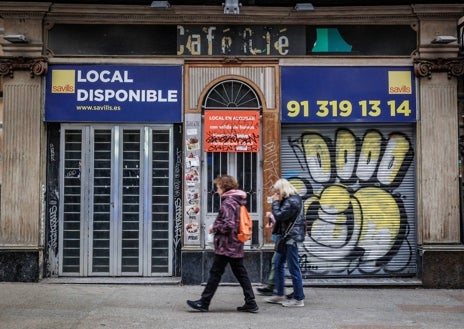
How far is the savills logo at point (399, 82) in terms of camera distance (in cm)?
998

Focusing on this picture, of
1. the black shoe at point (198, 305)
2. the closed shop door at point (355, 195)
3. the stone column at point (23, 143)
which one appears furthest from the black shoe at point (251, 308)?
the stone column at point (23, 143)

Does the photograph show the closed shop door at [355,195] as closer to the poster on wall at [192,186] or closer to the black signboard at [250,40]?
the black signboard at [250,40]

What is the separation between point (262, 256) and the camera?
383 inches

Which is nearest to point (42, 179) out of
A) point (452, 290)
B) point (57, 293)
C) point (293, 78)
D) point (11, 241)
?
point (11, 241)

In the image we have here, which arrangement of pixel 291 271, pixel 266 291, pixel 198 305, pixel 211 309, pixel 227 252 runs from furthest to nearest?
pixel 266 291 → pixel 291 271 → pixel 211 309 → pixel 198 305 → pixel 227 252

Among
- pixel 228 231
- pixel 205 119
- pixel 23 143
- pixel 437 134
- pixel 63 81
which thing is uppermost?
pixel 63 81

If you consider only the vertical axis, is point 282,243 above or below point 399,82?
below

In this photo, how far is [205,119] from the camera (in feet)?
32.3

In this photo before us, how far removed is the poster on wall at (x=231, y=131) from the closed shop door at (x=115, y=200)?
750 mm

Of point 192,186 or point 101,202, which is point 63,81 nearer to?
point 101,202

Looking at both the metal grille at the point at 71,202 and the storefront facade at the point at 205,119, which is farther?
the metal grille at the point at 71,202

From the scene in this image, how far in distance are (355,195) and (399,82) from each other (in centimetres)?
209

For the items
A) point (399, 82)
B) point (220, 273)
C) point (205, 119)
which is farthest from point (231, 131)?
point (399, 82)

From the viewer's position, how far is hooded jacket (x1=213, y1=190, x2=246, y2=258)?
766 centimetres
